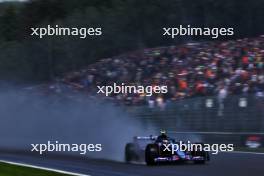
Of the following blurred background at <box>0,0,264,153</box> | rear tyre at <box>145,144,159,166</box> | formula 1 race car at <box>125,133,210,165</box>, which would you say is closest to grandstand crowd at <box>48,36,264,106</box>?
blurred background at <box>0,0,264,153</box>

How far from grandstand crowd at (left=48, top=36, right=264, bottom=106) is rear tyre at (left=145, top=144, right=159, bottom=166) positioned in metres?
5.49

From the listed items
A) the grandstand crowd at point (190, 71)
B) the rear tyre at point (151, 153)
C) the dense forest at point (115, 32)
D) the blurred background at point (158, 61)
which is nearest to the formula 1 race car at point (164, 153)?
the rear tyre at point (151, 153)

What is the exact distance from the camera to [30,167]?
43.0 feet

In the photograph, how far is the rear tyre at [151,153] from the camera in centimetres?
1345

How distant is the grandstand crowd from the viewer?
19422 millimetres

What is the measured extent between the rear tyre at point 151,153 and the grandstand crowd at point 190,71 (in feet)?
18.0

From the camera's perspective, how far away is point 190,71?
69.8 feet

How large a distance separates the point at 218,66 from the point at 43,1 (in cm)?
2212

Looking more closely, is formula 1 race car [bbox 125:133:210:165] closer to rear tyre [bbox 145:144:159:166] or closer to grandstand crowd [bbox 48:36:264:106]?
rear tyre [bbox 145:144:159:166]

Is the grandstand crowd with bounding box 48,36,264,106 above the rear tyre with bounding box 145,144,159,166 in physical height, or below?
above

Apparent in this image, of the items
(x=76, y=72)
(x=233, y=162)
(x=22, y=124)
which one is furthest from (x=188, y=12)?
(x=233, y=162)

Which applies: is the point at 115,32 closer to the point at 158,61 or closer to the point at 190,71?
the point at 158,61

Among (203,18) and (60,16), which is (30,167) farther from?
(60,16)

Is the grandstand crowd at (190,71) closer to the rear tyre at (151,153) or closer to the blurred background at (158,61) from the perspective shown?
the blurred background at (158,61)
